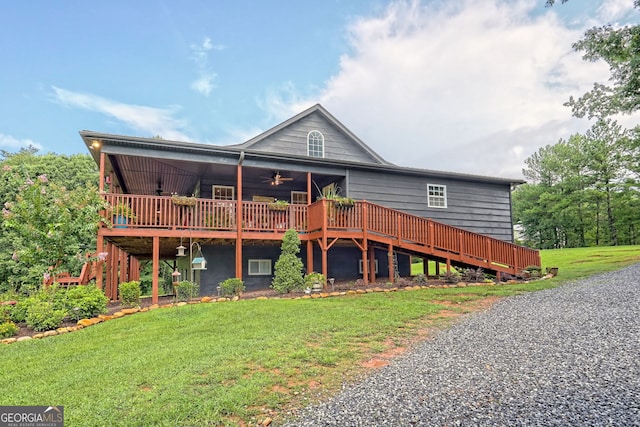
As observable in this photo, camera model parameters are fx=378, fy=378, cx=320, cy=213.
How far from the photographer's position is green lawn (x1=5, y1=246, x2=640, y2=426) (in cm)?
353

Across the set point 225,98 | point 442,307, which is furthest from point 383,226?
point 225,98

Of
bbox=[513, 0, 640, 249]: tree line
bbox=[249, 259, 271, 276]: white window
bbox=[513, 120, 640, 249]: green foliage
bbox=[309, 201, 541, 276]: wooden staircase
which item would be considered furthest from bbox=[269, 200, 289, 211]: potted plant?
bbox=[513, 120, 640, 249]: green foliage

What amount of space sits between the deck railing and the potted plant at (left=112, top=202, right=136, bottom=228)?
5 cm

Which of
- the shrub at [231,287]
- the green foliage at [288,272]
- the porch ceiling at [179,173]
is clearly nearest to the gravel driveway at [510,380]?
the green foliage at [288,272]

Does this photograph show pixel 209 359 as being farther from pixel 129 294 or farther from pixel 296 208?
pixel 296 208

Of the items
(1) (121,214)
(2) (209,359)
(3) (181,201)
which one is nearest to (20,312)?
(1) (121,214)

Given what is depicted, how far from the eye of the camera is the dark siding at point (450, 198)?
13.8 meters

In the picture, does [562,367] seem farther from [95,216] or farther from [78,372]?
[95,216]

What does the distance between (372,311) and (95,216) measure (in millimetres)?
6920

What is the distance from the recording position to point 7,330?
706 cm

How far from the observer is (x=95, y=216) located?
9109 millimetres

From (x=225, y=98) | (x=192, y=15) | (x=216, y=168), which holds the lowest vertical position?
(x=216, y=168)

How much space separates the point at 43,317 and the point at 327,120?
37.5 ft

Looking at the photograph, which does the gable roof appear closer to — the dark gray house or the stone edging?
the dark gray house
